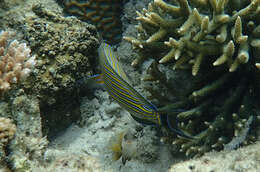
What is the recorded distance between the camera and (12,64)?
2771mm

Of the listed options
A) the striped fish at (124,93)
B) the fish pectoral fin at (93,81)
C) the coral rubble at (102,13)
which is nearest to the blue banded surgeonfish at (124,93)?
the striped fish at (124,93)

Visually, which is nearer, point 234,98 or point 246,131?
point 246,131

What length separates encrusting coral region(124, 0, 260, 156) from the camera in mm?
2724

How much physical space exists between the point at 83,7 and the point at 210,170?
4.07 metres

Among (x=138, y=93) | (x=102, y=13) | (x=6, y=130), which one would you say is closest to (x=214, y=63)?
(x=138, y=93)

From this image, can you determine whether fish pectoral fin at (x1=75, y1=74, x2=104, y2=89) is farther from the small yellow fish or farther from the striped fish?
the small yellow fish

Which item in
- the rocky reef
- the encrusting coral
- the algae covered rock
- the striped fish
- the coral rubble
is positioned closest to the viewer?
the striped fish

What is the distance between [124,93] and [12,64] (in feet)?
4.89

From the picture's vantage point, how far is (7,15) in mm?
3791

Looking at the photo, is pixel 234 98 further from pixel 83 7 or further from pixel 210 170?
pixel 83 7

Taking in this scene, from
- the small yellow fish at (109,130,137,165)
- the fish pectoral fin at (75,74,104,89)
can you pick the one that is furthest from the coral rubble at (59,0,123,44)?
the small yellow fish at (109,130,137,165)

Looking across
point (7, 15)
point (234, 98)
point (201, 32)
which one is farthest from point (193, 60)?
point (7, 15)

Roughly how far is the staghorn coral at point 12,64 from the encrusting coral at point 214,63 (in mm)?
1718

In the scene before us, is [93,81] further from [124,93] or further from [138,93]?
[138,93]
